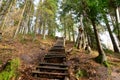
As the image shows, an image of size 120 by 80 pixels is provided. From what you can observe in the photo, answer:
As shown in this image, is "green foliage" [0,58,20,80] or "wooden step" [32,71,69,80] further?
"wooden step" [32,71,69,80]

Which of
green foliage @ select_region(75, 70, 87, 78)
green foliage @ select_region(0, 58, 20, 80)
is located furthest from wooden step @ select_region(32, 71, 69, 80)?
green foliage @ select_region(0, 58, 20, 80)

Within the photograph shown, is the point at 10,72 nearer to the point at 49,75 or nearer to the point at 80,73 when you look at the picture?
the point at 49,75

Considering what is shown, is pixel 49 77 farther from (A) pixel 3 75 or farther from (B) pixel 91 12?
(B) pixel 91 12

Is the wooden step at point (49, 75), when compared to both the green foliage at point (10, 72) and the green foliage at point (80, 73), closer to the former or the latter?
the green foliage at point (80, 73)

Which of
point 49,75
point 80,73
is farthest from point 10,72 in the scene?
point 80,73

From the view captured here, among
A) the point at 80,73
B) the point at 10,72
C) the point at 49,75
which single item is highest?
the point at 10,72

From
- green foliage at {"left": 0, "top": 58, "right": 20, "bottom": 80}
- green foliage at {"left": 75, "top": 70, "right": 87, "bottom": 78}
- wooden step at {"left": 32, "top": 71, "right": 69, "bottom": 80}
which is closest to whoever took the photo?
green foliage at {"left": 0, "top": 58, "right": 20, "bottom": 80}

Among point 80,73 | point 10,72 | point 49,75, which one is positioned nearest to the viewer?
point 10,72

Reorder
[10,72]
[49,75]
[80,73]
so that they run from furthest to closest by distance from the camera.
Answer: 1. [80,73]
2. [49,75]
3. [10,72]

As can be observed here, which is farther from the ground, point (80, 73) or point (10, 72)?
point (10, 72)

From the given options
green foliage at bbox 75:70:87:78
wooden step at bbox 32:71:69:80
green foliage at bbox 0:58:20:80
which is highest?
green foliage at bbox 0:58:20:80

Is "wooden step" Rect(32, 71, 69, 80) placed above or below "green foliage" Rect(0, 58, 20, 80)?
below

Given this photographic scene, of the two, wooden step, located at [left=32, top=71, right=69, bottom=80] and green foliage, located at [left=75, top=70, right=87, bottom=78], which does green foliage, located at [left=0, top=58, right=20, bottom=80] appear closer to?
Result: wooden step, located at [left=32, top=71, right=69, bottom=80]

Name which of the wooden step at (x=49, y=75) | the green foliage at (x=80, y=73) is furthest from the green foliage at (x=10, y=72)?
the green foliage at (x=80, y=73)
